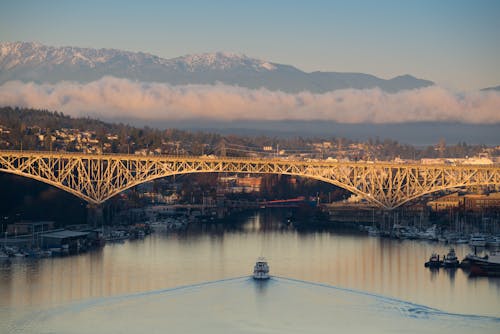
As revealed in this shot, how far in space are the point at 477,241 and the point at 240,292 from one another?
27828mm

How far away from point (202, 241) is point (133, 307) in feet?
92.3

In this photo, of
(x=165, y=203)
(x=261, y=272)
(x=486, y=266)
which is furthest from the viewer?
(x=165, y=203)

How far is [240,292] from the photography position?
50969mm

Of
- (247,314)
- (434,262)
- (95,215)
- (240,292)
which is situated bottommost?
(247,314)

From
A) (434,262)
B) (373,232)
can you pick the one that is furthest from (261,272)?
(373,232)

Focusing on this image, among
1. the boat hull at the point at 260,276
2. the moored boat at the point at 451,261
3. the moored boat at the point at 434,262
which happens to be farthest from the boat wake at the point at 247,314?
the moored boat at the point at 451,261

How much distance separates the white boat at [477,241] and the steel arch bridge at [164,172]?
13702 mm

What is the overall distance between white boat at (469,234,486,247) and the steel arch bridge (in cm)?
1370

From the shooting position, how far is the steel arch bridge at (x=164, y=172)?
82188 millimetres

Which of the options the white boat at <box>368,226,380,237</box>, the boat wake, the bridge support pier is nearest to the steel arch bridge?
the bridge support pier

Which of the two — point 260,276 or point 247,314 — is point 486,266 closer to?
point 260,276

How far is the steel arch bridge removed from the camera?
8219cm

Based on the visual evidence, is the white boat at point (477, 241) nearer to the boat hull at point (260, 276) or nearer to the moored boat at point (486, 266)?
the moored boat at point (486, 266)

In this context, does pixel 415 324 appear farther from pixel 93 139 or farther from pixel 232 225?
pixel 93 139
